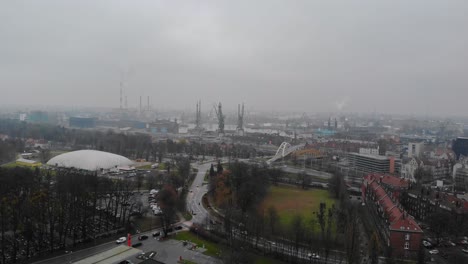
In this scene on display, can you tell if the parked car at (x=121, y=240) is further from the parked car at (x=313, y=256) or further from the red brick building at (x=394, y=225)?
the red brick building at (x=394, y=225)

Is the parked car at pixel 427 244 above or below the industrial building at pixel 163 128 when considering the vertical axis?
A: below

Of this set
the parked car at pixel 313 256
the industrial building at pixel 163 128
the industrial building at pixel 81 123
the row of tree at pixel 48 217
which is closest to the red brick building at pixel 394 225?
the parked car at pixel 313 256

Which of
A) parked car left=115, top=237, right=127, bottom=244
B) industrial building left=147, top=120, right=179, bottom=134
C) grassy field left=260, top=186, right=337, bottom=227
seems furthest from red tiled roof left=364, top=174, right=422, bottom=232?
industrial building left=147, top=120, right=179, bottom=134

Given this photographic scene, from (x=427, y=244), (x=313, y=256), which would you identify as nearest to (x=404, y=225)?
(x=427, y=244)

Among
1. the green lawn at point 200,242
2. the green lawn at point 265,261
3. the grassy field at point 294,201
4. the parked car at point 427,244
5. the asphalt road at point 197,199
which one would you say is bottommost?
the green lawn at point 265,261

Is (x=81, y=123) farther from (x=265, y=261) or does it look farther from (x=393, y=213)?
(x=393, y=213)

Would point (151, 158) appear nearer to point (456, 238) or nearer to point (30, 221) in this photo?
point (30, 221)
